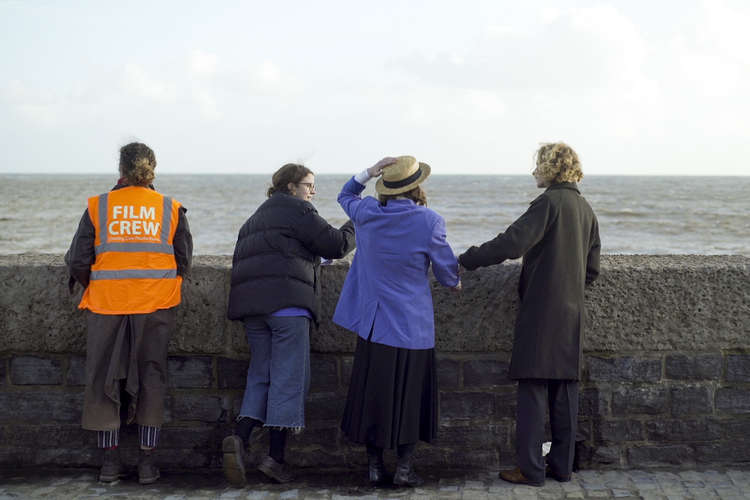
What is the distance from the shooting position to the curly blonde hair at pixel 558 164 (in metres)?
3.75

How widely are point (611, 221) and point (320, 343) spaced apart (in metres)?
30.5

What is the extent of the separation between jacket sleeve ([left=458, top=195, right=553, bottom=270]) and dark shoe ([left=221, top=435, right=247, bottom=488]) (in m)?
1.37

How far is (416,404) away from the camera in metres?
3.72

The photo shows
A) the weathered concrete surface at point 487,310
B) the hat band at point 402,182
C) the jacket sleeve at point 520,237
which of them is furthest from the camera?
the weathered concrete surface at point 487,310

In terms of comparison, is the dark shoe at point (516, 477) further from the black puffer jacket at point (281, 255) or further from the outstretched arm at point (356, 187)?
the outstretched arm at point (356, 187)

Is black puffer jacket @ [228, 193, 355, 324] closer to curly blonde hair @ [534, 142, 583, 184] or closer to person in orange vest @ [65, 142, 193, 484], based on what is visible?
person in orange vest @ [65, 142, 193, 484]

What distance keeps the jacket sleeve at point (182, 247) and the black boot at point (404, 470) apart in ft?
4.37

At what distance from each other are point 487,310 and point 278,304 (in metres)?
1.05

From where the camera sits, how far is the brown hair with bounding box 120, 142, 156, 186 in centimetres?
372

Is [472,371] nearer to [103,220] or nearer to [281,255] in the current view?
[281,255]

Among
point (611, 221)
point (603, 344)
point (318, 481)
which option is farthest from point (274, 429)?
point (611, 221)

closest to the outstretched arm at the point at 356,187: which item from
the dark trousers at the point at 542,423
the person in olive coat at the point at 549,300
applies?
the person in olive coat at the point at 549,300

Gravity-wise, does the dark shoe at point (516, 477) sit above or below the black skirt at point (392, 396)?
below

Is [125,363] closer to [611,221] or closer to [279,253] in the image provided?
[279,253]
